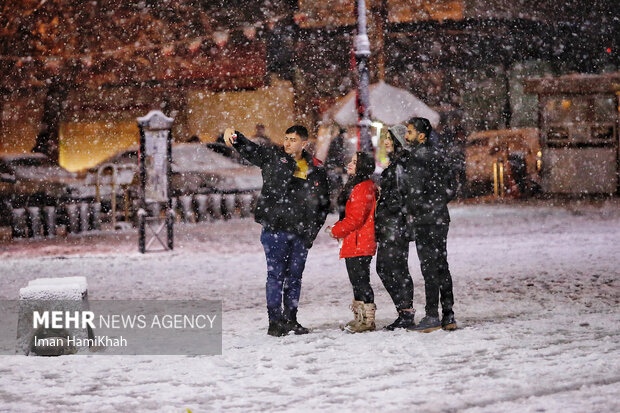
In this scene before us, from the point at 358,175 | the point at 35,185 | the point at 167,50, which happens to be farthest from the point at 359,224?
the point at 167,50

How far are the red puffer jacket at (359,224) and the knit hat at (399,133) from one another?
0.41 meters

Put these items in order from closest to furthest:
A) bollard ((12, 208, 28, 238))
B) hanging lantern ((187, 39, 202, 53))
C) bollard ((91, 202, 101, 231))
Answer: bollard ((12, 208, 28, 238))
bollard ((91, 202, 101, 231))
hanging lantern ((187, 39, 202, 53))

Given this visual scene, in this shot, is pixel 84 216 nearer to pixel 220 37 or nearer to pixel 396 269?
pixel 396 269

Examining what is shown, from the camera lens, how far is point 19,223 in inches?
716

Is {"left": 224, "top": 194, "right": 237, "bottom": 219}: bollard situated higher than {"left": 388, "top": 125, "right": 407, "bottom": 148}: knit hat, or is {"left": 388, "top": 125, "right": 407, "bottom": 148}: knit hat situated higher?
{"left": 388, "top": 125, "right": 407, "bottom": 148}: knit hat

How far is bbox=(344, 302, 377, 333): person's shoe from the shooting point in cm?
731

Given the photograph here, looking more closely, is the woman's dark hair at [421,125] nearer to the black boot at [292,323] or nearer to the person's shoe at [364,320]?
the person's shoe at [364,320]

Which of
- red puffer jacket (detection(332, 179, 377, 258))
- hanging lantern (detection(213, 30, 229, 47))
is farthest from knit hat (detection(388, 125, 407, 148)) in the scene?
hanging lantern (detection(213, 30, 229, 47))

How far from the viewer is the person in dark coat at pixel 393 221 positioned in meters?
7.21

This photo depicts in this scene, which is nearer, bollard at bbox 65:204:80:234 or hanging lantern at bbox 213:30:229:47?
bollard at bbox 65:204:80:234

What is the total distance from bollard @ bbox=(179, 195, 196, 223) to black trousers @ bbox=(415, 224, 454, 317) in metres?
14.8

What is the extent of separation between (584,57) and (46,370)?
102 feet

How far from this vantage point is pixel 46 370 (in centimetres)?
616

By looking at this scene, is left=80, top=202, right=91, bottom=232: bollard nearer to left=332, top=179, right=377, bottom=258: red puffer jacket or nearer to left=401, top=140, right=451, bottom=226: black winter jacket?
left=332, top=179, right=377, bottom=258: red puffer jacket
